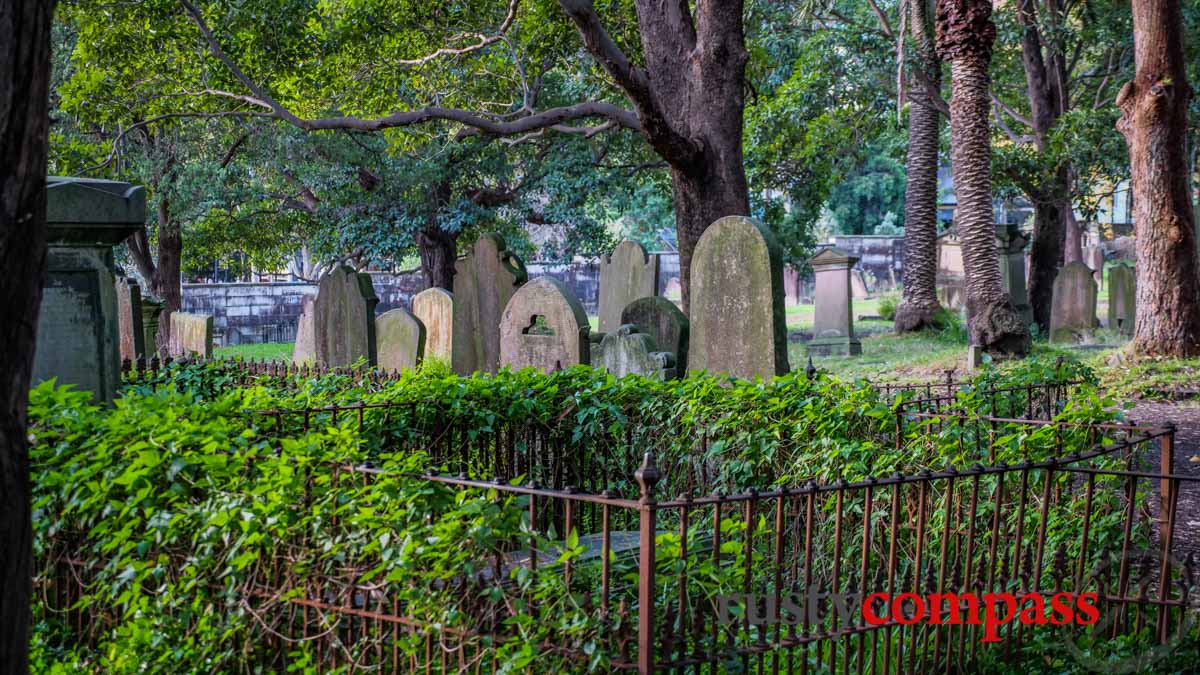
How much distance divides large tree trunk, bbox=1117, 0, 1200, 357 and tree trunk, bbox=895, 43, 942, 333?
715cm

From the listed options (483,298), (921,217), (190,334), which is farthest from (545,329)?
Answer: (921,217)

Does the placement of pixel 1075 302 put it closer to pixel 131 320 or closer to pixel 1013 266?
pixel 1013 266

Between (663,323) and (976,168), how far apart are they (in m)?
7.94

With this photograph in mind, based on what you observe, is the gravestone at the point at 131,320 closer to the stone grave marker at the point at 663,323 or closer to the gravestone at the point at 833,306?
the stone grave marker at the point at 663,323

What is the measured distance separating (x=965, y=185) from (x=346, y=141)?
1214 cm

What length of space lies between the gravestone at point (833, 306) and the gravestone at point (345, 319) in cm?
946

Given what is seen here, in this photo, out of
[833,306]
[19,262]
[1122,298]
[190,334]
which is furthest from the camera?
[1122,298]

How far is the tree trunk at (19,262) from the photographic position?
2723mm

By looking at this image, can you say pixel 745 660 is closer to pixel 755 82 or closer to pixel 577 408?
pixel 577 408

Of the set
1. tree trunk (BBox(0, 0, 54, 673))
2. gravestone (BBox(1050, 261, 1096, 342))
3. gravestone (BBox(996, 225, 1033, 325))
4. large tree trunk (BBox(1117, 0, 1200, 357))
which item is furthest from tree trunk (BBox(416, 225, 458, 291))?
tree trunk (BBox(0, 0, 54, 673))

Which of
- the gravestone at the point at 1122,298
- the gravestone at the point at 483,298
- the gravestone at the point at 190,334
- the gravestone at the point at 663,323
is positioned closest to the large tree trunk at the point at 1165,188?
the gravestone at the point at 663,323

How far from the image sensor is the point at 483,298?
1291 centimetres

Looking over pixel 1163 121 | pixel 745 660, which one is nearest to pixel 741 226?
pixel 745 660

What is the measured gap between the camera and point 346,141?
22234 mm
